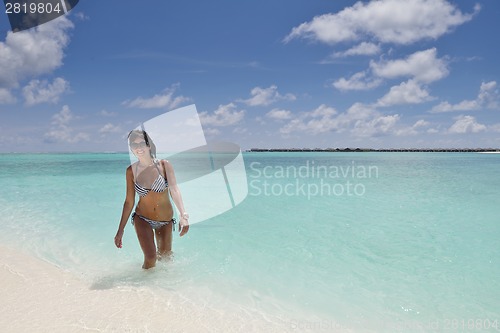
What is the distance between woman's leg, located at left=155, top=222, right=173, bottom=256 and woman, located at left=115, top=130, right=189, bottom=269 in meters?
0.08

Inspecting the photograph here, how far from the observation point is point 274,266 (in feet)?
17.8

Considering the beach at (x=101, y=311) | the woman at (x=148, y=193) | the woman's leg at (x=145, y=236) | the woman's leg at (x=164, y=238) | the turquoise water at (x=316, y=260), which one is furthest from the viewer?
the woman's leg at (x=164, y=238)

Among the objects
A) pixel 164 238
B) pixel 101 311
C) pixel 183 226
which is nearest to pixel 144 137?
pixel 183 226

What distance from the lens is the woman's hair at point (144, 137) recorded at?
13.2ft

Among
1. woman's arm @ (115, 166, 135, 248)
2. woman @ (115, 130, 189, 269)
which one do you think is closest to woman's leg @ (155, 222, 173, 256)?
woman @ (115, 130, 189, 269)

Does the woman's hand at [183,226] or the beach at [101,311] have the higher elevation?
the woman's hand at [183,226]

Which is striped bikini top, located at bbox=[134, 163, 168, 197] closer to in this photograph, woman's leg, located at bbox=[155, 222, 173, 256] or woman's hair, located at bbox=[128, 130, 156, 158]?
woman's hair, located at bbox=[128, 130, 156, 158]

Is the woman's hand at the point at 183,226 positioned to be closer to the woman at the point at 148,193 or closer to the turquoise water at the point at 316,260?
the woman at the point at 148,193

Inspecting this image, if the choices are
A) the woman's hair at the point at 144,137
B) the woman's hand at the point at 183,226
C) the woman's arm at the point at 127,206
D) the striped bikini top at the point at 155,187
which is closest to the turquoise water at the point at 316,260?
the woman's arm at the point at 127,206

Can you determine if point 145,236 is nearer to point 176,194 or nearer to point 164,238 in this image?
point 164,238

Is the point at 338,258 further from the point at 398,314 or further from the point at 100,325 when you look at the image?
the point at 100,325

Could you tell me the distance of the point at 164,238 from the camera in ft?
15.4

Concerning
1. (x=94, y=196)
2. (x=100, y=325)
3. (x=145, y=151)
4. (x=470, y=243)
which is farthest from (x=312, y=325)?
(x=94, y=196)

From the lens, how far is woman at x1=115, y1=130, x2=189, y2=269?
162 inches
